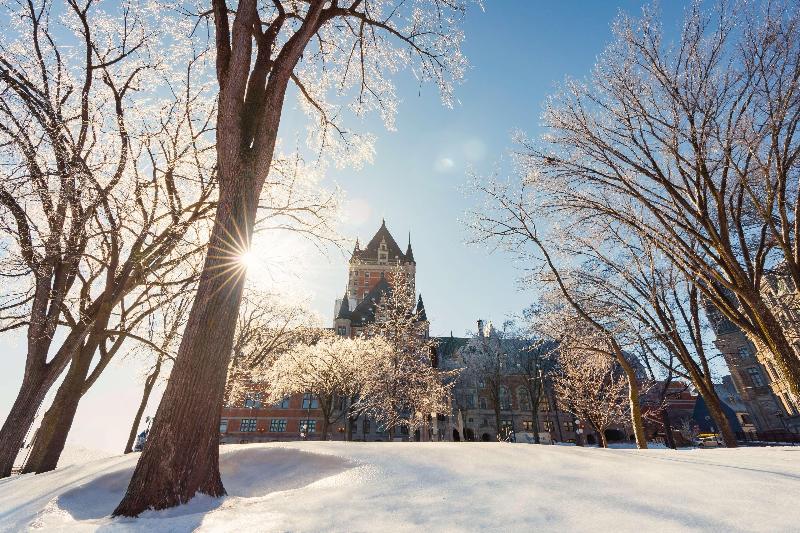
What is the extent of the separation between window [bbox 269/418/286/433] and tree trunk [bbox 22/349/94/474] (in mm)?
39624

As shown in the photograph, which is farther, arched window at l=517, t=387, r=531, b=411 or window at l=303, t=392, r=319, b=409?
arched window at l=517, t=387, r=531, b=411

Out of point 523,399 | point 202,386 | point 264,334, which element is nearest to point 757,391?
point 523,399

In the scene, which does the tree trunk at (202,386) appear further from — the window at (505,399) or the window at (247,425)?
the window at (505,399)

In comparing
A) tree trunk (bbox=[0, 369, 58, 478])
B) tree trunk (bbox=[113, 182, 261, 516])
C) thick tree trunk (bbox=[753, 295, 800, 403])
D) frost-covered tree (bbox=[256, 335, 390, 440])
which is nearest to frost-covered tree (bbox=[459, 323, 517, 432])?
frost-covered tree (bbox=[256, 335, 390, 440])

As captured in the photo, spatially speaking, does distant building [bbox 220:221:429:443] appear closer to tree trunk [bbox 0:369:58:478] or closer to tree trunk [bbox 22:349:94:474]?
tree trunk [bbox 22:349:94:474]

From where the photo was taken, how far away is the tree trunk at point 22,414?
634 centimetres

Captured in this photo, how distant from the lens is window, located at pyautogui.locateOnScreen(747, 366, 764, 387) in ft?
116

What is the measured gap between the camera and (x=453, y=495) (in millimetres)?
2107

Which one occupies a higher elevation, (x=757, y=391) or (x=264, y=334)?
(x=264, y=334)

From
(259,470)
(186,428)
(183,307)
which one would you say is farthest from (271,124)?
(183,307)

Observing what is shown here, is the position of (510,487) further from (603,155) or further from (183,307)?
(183,307)

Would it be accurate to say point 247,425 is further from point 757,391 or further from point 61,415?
point 757,391

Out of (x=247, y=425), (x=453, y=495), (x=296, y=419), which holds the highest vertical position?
(x=296, y=419)

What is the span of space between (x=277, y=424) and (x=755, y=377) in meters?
52.0
